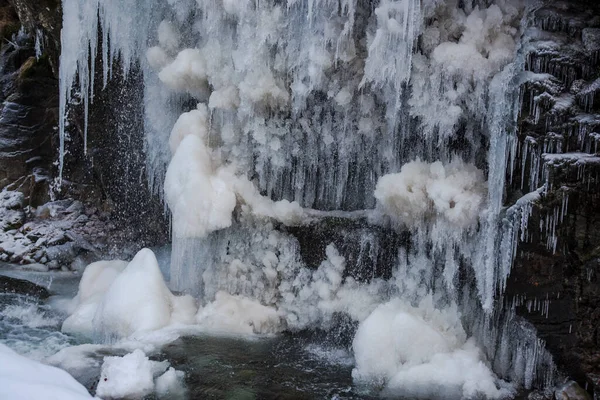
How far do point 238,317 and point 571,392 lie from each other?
4.23 meters

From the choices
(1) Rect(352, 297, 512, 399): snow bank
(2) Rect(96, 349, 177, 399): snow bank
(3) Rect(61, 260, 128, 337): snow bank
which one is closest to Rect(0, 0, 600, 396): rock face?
(1) Rect(352, 297, 512, 399): snow bank

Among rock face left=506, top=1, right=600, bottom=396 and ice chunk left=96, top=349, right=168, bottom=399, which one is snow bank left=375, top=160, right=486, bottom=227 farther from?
ice chunk left=96, top=349, right=168, bottom=399

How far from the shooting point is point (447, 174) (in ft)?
22.2

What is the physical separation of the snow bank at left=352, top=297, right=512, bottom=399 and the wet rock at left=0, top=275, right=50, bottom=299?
6.39 metres

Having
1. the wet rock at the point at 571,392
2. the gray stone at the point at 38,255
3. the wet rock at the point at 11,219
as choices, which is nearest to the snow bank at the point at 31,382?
the wet rock at the point at 571,392

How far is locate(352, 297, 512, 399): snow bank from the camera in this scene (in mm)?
5938

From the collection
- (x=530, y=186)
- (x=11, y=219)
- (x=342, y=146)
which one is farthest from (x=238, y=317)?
(x=11, y=219)

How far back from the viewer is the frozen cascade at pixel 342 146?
6.30m

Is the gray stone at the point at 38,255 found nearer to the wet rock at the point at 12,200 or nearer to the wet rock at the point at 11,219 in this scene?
the wet rock at the point at 11,219

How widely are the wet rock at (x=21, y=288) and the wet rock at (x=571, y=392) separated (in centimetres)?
833

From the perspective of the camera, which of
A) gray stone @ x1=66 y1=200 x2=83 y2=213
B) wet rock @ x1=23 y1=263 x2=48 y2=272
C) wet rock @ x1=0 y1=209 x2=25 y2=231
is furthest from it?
gray stone @ x1=66 y1=200 x2=83 y2=213

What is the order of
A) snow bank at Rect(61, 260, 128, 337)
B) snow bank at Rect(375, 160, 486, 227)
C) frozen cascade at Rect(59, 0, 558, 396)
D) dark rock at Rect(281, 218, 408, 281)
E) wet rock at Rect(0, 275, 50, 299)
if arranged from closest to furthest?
frozen cascade at Rect(59, 0, 558, 396)
snow bank at Rect(375, 160, 486, 227)
dark rock at Rect(281, 218, 408, 281)
snow bank at Rect(61, 260, 128, 337)
wet rock at Rect(0, 275, 50, 299)

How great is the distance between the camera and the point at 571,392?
5504 millimetres

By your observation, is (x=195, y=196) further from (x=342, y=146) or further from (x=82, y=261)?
(x=82, y=261)
